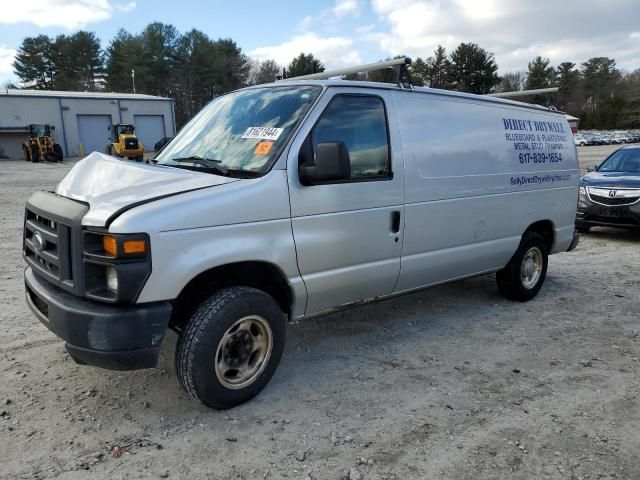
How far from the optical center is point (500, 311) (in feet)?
18.3

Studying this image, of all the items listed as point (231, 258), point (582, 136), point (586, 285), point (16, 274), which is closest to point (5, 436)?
point (231, 258)

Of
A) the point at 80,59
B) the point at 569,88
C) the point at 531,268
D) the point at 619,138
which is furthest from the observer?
the point at 569,88

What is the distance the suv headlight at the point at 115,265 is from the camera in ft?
9.35

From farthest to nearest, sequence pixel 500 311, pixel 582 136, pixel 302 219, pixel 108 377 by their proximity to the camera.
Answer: pixel 582 136, pixel 500 311, pixel 108 377, pixel 302 219

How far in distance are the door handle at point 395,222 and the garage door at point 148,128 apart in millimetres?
46810

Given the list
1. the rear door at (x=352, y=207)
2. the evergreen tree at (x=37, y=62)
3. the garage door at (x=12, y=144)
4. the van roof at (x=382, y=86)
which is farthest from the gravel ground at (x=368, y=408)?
the evergreen tree at (x=37, y=62)

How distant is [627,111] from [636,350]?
275 ft

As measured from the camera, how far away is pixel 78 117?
43.7 metres

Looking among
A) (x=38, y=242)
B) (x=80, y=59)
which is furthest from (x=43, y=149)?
(x=80, y=59)

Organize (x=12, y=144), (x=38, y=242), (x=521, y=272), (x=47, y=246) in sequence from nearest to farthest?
(x=47, y=246) → (x=38, y=242) → (x=521, y=272) → (x=12, y=144)

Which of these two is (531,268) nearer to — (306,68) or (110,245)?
(110,245)

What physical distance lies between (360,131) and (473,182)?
142 cm

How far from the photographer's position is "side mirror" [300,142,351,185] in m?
3.39

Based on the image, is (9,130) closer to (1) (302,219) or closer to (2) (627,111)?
(1) (302,219)
